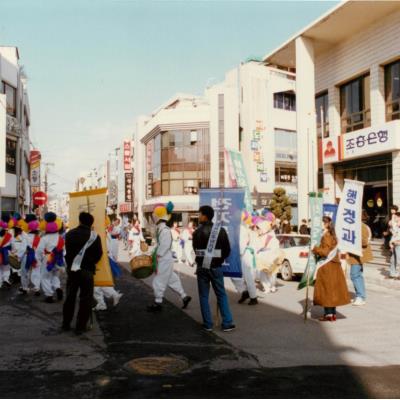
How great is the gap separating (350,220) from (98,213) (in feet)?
14.5

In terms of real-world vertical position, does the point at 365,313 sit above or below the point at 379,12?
below

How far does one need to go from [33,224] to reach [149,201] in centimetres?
3577

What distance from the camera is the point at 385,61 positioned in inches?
699

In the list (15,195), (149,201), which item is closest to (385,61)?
(15,195)

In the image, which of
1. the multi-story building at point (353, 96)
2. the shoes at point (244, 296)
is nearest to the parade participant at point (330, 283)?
the shoes at point (244, 296)

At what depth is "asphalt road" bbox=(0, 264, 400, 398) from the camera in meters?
4.39

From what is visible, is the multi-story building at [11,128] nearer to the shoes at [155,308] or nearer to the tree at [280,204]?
the tree at [280,204]

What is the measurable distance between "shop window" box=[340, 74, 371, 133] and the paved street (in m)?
12.1

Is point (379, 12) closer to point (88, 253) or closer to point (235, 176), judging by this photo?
point (235, 176)

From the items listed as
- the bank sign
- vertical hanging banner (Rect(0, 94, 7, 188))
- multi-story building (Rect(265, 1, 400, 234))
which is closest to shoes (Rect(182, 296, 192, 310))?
multi-story building (Rect(265, 1, 400, 234))

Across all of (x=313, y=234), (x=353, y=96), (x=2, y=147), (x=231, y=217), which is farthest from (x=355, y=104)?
(x=2, y=147)

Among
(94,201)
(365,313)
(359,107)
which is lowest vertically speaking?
(365,313)

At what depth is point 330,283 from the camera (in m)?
7.61

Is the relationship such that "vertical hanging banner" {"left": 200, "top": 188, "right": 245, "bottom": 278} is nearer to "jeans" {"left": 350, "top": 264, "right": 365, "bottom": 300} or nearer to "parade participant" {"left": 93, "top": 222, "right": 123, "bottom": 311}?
"parade participant" {"left": 93, "top": 222, "right": 123, "bottom": 311}
